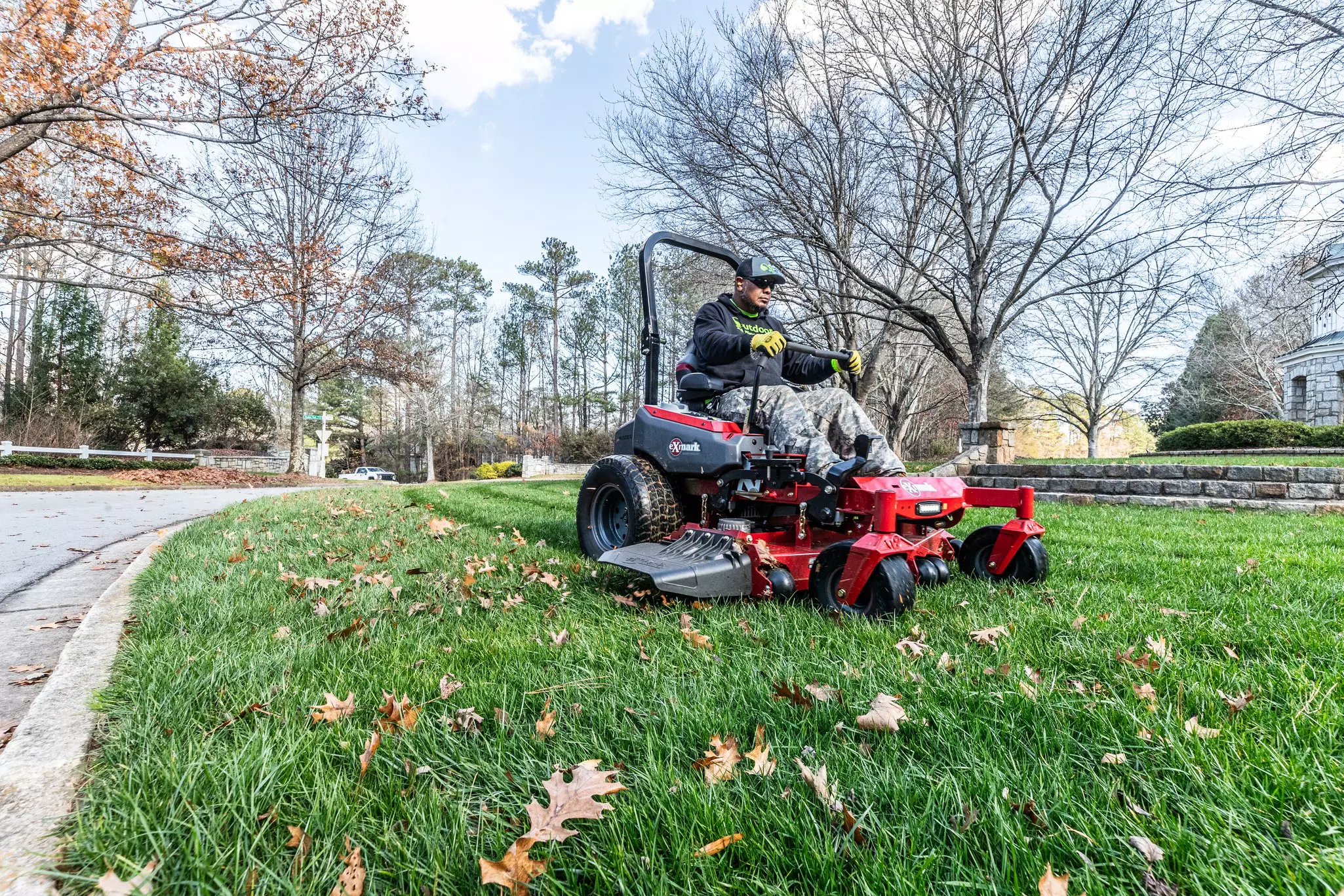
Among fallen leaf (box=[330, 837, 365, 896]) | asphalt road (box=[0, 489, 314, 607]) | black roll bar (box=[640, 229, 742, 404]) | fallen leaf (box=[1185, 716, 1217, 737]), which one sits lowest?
asphalt road (box=[0, 489, 314, 607])

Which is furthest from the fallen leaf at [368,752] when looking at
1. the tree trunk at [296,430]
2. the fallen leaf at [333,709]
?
the tree trunk at [296,430]

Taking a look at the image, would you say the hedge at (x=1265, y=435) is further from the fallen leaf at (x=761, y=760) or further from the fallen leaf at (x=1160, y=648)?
the fallen leaf at (x=761, y=760)

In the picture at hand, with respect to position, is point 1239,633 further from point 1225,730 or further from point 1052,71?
point 1052,71

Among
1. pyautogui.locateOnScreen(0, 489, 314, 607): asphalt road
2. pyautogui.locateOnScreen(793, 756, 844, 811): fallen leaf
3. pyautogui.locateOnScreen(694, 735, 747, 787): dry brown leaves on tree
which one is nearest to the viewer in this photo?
pyautogui.locateOnScreen(793, 756, 844, 811): fallen leaf

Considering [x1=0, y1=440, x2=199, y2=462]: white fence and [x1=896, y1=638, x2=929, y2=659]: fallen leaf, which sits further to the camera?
[x1=0, y1=440, x2=199, y2=462]: white fence

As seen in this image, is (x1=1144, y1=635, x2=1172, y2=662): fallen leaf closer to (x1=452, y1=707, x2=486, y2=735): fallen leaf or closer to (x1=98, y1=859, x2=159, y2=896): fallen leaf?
(x1=452, y1=707, x2=486, y2=735): fallen leaf

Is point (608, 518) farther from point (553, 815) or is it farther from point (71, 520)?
point (71, 520)

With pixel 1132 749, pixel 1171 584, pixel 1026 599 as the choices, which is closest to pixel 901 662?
pixel 1132 749

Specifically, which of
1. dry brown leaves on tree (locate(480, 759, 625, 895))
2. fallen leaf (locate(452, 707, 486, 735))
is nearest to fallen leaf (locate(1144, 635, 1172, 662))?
dry brown leaves on tree (locate(480, 759, 625, 895))

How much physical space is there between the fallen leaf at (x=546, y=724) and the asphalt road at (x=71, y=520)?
3.67 meters

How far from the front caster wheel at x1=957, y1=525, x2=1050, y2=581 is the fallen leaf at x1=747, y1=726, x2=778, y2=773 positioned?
2.44 m

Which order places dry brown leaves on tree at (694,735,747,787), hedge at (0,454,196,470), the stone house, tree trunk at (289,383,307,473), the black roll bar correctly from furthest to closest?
1. tree trunk at (289,383,307,473)
2. the stone house
3. hedge at (0,454,196,470)
4. the black roll bar
5. dry brown leaves on tree at (694,735,747,787)

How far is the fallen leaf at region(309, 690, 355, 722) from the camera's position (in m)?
1.78

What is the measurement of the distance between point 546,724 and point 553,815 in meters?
0.43
